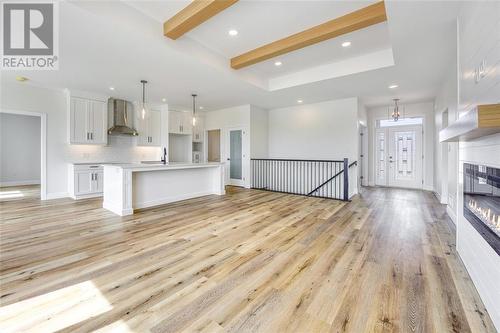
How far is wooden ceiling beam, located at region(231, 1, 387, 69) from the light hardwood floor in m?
2.78

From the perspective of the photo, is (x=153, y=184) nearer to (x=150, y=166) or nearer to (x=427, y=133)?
(x=150, y=166)

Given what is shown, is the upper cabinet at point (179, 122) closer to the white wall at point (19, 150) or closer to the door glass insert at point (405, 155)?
the white wall at point (19, 150)

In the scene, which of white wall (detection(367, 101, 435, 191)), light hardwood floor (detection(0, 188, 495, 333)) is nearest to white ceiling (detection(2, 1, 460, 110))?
white wall (detection(367, 101, 435, 191))

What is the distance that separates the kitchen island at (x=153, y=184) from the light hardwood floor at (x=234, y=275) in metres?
0.53

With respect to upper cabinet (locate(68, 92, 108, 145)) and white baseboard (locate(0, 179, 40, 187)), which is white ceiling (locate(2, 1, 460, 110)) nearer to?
upper cabinet (locate(68, 92, 108, 145))

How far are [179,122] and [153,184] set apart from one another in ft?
11.4

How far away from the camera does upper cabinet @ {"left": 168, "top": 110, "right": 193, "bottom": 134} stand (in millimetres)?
7344

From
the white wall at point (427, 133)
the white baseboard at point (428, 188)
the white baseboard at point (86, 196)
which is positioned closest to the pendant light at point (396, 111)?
the white wall at point (427, 133)

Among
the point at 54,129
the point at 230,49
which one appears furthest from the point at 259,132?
the point at 54,129

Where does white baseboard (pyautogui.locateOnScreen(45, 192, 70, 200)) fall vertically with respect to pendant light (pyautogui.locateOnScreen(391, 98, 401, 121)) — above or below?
below

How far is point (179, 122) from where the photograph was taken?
24.9 ft

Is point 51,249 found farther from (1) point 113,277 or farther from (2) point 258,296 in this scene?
(2) point 258,296

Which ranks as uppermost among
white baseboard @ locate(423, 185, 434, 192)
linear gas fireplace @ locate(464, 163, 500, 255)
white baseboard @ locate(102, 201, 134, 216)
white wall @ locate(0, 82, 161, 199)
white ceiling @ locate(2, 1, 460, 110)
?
white ceiling @ locate(2, 1, 460, 110)

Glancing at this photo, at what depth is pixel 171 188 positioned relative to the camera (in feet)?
16.5
